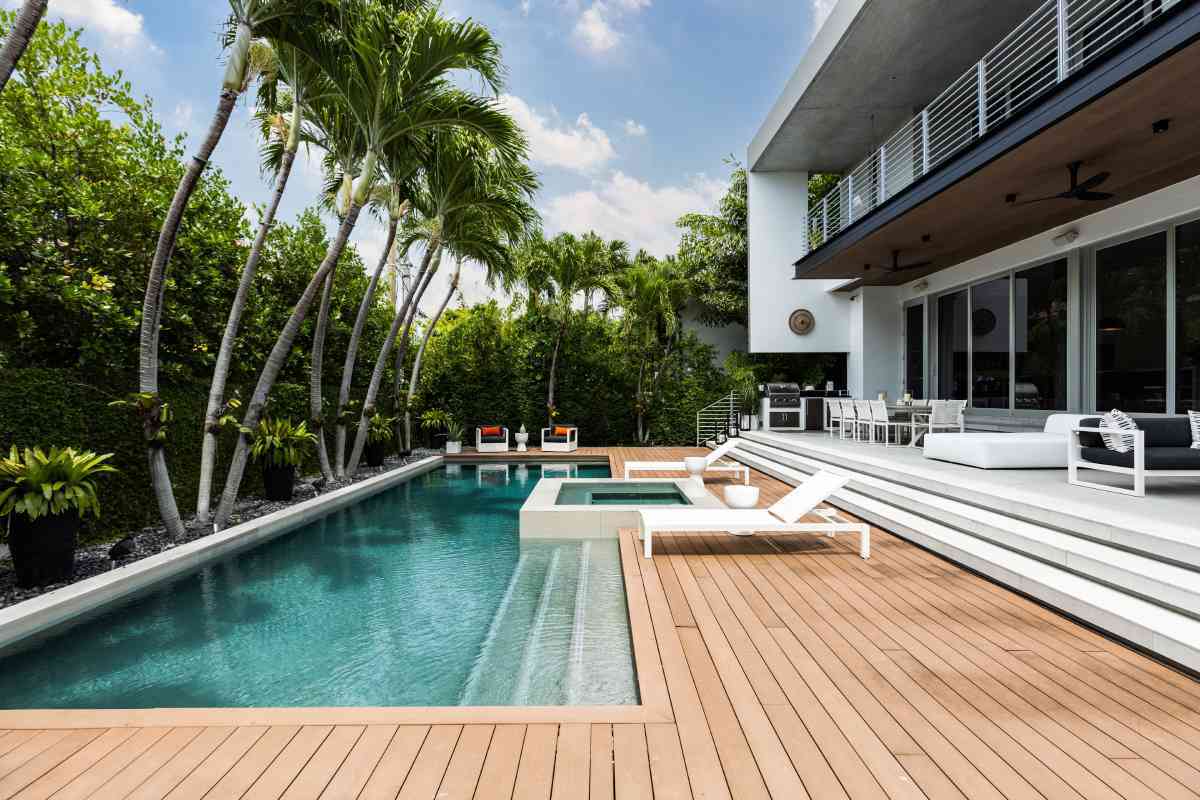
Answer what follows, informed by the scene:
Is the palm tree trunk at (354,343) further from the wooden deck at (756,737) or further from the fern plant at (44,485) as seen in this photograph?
the wooden deck at (756,737)

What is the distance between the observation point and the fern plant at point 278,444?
7.48 meters

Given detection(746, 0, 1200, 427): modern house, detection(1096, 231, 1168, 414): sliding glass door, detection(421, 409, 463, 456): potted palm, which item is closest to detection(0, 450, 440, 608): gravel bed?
detection(421, 409, 463, 456): potted palm

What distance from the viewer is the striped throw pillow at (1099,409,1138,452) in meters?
4.58

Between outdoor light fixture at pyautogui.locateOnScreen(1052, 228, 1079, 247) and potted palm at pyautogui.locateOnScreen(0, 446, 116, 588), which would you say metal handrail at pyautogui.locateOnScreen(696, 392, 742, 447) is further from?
potted palm at pyautogui.locateOnScreen(0, 446, 116, 588)

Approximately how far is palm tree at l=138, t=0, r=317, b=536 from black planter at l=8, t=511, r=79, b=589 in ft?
3.61

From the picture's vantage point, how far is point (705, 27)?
24.7 metres

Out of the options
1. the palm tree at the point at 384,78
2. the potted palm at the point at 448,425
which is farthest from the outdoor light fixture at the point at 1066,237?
the potted palm at the point at 448,425

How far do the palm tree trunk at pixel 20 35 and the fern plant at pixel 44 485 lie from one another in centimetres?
243

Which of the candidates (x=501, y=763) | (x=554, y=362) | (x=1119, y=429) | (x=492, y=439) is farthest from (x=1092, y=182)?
(x=492, y=439)

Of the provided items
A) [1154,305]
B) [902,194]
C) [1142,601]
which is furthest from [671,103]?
[1142,601]

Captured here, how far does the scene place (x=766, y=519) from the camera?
15.7 feet

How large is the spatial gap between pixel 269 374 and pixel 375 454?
5.07m

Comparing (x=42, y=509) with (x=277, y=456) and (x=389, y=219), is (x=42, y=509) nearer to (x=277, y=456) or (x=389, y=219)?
(x=277, y=456)

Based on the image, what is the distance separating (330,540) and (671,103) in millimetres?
26464
